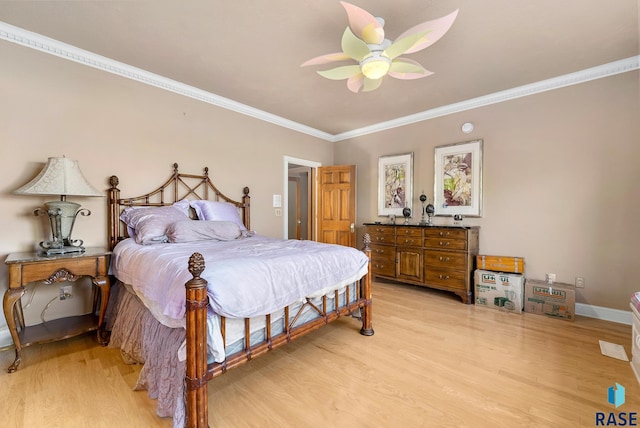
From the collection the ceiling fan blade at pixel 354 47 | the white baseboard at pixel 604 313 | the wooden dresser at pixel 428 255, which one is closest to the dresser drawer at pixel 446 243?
the wooden dresser at pixel 428 255

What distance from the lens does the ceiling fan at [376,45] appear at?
1670 millimetres

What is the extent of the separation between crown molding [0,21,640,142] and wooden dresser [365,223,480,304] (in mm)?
1764

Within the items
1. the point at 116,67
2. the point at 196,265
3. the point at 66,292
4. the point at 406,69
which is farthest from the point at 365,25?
the point at 66,292

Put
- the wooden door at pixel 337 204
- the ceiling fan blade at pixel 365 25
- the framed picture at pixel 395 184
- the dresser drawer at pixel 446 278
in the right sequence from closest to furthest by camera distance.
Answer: the ceiling fan blade at pixel 365 25 → the dresser drawer at pixel 446 278 → the framed picture at pixel 395 184 → the wooden door at pixel 337 204

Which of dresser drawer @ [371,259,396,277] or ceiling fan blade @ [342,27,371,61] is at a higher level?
ceiling fan blade @ [342,27,371,61]

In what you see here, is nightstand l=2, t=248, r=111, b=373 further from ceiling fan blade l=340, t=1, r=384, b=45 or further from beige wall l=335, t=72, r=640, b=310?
beige wall l=335, t=72, r=640, b=310

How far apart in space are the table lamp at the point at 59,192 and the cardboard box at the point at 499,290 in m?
4.27

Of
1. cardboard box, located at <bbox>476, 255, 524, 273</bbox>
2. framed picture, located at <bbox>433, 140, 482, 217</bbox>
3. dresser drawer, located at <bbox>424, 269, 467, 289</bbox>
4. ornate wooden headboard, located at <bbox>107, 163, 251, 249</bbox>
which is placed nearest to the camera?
ornate wooden headboard, located at <bbox>107, 163, 251, 249</bbox>

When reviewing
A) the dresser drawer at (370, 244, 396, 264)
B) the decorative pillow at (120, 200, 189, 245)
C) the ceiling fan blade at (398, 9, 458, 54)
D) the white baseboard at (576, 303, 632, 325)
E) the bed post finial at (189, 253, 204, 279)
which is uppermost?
the ceiling fan blade at (398, 9, 458, 54)

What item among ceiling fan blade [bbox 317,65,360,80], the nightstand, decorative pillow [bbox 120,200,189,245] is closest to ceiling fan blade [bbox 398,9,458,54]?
ceiling fan blade [bbox 317,65,360,80]

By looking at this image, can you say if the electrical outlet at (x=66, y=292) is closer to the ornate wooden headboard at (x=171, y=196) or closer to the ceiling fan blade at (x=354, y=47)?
the ornate wooden headboard at (x=171, y=196)

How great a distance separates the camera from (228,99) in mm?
3699

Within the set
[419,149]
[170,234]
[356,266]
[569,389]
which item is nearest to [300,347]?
[356,266]

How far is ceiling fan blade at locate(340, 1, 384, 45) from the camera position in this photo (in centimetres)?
159
